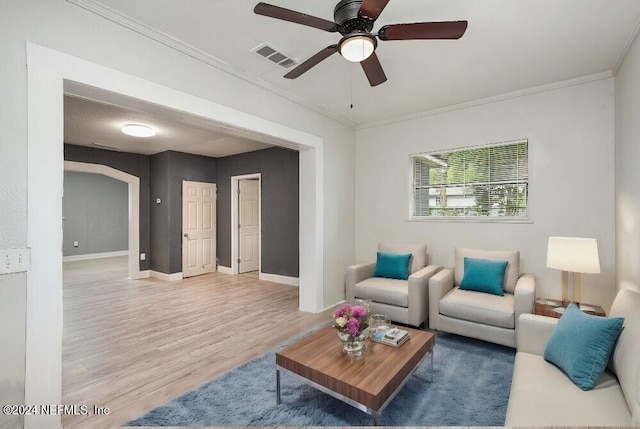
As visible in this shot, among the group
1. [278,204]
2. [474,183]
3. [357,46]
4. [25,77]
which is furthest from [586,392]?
[278,204]

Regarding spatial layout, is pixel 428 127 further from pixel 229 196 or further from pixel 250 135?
pixel 229 196

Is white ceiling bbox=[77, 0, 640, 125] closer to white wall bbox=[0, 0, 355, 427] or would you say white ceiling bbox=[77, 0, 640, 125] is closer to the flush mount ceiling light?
white wall bbox=[0, 0, 355, 427]

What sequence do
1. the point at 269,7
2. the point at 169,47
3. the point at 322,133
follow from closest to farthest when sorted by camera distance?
the point at 269,7 < the point at 169,47 < the point at 322,133

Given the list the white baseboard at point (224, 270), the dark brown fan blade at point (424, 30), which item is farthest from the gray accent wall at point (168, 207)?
the dark brown fan blade at point (424, 30)

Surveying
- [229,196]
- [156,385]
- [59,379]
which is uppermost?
[229,196]

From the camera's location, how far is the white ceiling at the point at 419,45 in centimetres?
216

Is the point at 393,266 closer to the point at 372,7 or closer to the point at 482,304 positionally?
the point at 482,304

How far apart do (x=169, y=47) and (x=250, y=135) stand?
1.07 metres

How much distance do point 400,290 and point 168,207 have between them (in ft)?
16.2

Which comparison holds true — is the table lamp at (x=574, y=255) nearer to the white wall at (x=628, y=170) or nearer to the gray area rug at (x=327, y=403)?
the white wall at (x=628, y=170)

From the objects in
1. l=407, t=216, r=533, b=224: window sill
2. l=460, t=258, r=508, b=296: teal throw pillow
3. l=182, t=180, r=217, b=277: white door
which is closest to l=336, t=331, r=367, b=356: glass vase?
l=460, t=258, r=508, b=296: teal throw pillow

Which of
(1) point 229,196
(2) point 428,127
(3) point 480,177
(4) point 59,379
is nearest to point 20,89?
(4) point 59,379

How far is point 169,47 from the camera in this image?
255 centimetres

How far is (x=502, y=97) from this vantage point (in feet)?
12.0
